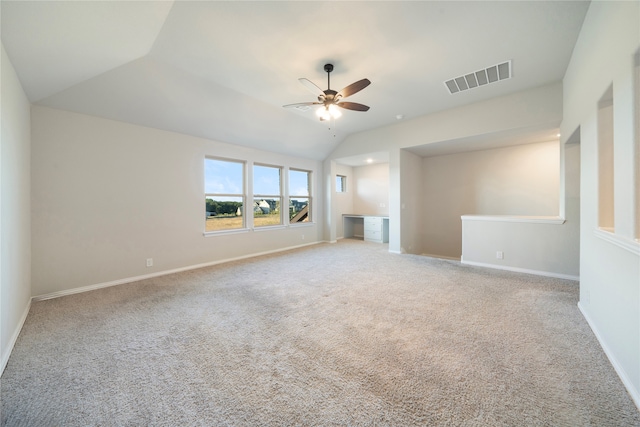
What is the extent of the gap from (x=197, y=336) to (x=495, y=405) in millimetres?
2298

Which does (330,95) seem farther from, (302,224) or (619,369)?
(302,224)

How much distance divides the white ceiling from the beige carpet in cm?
259

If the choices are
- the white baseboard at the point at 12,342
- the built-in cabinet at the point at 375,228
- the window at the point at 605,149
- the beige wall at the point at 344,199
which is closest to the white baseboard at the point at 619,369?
the window at the point at 605,149

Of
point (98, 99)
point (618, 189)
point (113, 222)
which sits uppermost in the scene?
point (98, 99)

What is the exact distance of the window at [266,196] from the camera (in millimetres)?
5680

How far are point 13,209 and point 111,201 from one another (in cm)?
136

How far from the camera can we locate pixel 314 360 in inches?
71.7

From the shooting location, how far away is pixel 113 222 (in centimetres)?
359

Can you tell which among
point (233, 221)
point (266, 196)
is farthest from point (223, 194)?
point (266, 196)

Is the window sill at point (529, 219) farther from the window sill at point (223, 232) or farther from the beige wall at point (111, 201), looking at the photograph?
the beige wall at point (111, 201)

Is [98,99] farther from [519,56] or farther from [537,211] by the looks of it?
[537,211]

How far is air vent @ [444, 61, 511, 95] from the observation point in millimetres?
3227

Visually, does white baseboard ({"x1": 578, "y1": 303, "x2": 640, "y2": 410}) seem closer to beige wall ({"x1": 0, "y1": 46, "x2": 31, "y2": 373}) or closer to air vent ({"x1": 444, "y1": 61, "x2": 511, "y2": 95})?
air vent ({"x1": 444, "y1": 61, "x2": 511, "y2": 95})

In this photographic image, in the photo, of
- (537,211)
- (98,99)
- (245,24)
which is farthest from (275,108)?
(537,211)
